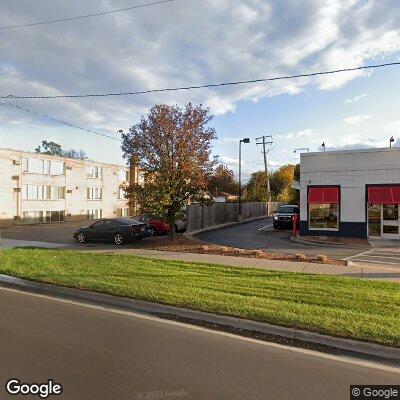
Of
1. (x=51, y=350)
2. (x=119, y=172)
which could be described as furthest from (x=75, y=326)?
(x=119, y=172)

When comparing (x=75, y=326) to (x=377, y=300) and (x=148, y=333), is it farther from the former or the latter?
(x=377, y=300)

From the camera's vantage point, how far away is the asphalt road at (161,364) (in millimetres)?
4438

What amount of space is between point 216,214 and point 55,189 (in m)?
17.3

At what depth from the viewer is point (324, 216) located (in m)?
21.8

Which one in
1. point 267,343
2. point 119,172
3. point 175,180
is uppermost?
point 119,172

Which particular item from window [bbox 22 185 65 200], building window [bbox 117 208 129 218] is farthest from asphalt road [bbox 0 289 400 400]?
building window [bbox 117 208 129 218]

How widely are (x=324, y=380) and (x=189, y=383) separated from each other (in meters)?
1.71

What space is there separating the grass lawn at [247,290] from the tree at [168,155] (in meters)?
4.36

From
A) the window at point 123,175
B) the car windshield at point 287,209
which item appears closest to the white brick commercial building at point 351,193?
the car windshield at point 287,209

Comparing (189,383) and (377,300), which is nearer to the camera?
(189,383)

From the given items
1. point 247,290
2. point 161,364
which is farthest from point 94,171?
point 161,364

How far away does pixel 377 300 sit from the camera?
25.7ft

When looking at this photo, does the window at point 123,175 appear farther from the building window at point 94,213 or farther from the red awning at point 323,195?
the red awning at point 323,195

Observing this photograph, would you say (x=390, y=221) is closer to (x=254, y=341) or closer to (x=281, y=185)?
(x=254, y=341)
